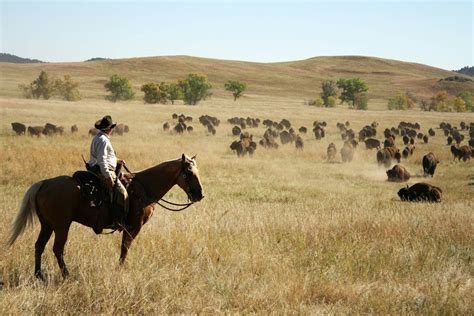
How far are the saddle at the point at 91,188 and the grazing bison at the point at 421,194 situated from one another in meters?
11.8

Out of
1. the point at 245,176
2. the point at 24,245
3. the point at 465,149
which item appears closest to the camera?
the point at 24,245

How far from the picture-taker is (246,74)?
14425 centimetres

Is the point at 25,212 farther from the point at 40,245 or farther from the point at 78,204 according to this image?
the point at 78,204

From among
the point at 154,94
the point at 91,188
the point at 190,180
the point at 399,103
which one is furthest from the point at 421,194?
the point at 399,103

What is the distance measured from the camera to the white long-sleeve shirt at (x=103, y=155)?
6294mm

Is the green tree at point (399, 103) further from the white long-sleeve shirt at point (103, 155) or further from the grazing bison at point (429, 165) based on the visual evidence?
the white long-sleeve shirt at point (103, 155)

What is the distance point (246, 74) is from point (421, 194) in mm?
131541

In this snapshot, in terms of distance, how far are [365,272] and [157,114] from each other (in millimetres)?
45821

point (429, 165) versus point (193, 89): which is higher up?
point (193, 89)

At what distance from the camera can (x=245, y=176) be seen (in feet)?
66.9

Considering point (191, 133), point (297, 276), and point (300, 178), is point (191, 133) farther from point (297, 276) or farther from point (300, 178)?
point (297, 276)

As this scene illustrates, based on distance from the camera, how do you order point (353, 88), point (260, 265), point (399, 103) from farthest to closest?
point (353, 88) → point (399, 103) → point (260, 265)

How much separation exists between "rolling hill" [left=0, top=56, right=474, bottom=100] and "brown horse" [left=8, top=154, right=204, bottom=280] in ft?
299

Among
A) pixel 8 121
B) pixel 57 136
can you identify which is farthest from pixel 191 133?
pixel 8 121
